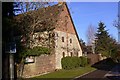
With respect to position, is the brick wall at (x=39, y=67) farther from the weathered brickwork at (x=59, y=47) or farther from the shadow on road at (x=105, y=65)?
the shadow on road at (x=105, y=65)

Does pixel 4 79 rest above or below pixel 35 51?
below

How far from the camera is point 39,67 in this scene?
2417 cm

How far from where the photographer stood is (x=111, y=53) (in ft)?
197

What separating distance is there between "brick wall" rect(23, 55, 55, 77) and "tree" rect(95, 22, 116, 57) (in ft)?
114

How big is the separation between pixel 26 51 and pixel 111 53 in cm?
4301

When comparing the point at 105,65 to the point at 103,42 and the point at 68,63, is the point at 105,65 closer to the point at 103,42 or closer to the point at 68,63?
the point at 68,63

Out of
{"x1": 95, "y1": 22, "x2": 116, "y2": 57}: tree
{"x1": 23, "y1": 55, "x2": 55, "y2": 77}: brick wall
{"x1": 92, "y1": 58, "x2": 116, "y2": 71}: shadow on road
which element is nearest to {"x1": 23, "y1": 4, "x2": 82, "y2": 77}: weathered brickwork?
{"x1": 23, "y1": 55, "x2": 55, "y2": 77}: brick wall

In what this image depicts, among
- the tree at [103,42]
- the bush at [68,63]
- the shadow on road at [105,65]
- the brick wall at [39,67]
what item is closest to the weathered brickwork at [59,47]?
the brick wall at [39,67]

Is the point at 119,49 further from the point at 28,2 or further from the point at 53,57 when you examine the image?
the point at 28,2

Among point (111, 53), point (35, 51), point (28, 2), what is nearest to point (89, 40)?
point (111, 53)

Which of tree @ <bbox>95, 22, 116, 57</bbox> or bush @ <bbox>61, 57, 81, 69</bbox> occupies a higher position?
tree @ <bbox>95, 22, 116, 57</bbox>

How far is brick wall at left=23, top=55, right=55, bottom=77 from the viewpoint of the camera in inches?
839

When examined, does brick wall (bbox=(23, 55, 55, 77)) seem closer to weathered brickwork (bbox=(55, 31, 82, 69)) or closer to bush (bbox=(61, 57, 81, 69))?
bush (bbox=(61, 57, 81, 69))

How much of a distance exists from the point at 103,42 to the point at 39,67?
153 ft
